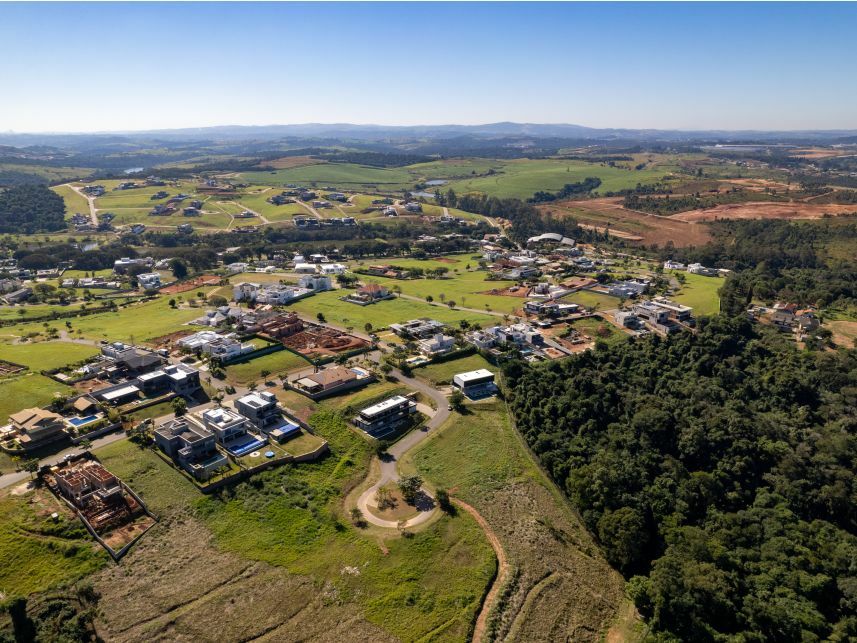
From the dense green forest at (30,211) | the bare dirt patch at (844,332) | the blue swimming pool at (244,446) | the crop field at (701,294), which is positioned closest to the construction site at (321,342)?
the blue swimming pool at (244,446)

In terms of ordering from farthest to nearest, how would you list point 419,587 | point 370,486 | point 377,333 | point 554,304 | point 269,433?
point 554,304, point 377,333, point 269,433, point 370,486, point 419,587

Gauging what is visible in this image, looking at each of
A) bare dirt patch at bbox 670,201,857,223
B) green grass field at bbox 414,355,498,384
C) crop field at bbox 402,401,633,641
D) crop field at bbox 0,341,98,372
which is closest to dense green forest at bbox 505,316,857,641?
crop field at bbox 402,401,633,641

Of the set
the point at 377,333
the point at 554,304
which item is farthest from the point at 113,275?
the point at 554,304

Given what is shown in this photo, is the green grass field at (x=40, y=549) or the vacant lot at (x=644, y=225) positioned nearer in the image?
the green grass field at (x=40, y=549)

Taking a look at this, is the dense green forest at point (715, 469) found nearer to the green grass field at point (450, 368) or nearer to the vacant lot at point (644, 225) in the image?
the green grass field at point (450, 368)

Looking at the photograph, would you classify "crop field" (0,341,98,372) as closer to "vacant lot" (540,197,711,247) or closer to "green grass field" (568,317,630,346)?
"green grass field" (568,317,630,346)

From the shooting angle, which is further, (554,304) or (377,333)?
(554,304)

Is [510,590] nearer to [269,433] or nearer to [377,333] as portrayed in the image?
[269,433]
